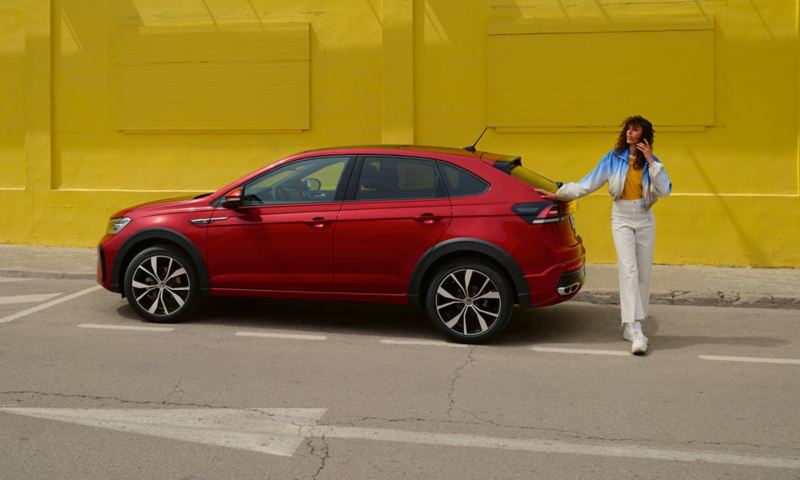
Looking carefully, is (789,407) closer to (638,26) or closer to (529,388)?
(529,388)

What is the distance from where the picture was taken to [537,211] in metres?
7.33

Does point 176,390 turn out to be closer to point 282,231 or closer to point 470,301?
point 282,231

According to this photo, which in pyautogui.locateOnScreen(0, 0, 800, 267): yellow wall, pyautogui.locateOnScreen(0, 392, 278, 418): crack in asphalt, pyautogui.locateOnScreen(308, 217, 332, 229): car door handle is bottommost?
pyautogui.locateOnScreen(0, 392, 278, 418): crack in asphalt

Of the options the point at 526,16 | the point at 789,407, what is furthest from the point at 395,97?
the point at 789,407

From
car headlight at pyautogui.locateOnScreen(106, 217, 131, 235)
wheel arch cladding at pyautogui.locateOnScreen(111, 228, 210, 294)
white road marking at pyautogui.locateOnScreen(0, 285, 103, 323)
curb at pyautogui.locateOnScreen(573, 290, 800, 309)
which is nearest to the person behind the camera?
wheel arch cladding at pyautogui.locateOnScreen(111, 228, 210, 294)

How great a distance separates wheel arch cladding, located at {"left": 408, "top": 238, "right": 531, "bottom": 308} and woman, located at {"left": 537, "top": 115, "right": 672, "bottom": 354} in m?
0.65

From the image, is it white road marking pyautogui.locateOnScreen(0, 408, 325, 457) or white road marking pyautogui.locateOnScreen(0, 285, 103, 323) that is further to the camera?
white road marking pyautogui.locateOnScreen(0, 285, 103, 323)

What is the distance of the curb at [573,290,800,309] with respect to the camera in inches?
371

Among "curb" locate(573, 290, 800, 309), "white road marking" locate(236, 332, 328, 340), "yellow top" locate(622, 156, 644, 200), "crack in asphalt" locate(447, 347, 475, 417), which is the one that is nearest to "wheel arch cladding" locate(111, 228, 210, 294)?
"white road marking" locate(236, 332, 328, 340)

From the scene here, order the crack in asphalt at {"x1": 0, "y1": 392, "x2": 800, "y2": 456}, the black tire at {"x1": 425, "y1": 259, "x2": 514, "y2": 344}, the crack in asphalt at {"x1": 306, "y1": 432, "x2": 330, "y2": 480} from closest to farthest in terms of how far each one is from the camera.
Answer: the crack in asphalt at {"x1": 306, "y1": 432, "x2": 330, "y2": 480} < the crack in asphalt at {"x1": 0, "y1": 392, "x2": 800, "y2": 456} < the black tire at {"x1": 425, "y1": 259, "x2": 514, "y2": 344}

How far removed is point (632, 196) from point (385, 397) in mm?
2832

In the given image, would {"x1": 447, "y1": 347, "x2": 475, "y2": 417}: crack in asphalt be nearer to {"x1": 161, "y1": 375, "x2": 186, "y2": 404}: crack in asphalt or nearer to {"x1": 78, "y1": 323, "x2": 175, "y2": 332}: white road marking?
{"x1": 161, "y1": 375, "x2": 186, "y2": 404}: crack in asphalt

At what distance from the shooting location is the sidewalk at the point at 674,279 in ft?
31.1

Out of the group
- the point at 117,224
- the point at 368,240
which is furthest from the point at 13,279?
the point at 368,240
